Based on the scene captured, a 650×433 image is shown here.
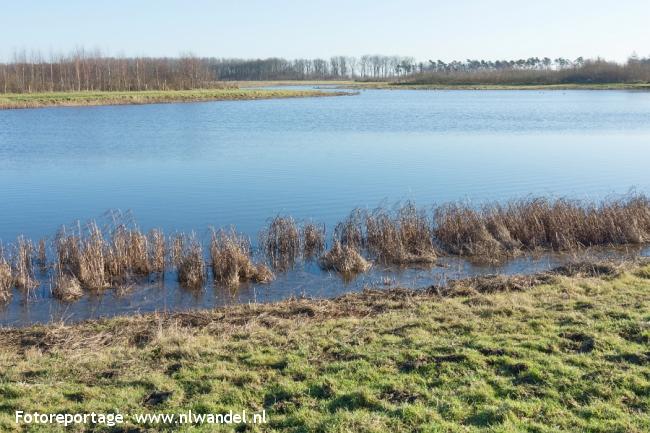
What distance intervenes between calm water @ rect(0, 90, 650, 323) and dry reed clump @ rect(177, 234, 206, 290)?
34cm

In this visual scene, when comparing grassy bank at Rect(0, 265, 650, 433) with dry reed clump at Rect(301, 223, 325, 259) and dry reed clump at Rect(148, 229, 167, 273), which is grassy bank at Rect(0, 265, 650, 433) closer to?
dry reed clump at Rect(148, 229, 167, 273)

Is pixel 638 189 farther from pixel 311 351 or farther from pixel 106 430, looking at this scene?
pixel 106 430

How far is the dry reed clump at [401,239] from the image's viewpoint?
15.3 metres

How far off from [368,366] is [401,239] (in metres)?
8.59

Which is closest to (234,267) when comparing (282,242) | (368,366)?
(282,242)

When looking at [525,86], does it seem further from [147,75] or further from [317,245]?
[317,245]

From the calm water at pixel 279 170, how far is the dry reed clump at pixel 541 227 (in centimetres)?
129

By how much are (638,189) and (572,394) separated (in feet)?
61.1

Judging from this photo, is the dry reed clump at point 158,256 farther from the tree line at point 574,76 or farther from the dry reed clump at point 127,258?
the tree line at point 574,76

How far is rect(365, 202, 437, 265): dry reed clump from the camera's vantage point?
15.3 m

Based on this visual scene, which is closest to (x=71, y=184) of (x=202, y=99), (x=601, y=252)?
(x=601, y=252)

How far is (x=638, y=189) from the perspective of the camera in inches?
894

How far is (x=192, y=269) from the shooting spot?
1372 cm

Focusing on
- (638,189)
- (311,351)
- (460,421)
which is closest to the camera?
(460,421)
